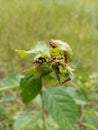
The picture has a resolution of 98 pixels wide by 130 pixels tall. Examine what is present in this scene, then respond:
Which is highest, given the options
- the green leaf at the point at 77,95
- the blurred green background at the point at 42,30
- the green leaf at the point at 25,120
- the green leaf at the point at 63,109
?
the blurred green background at the point at 42,30

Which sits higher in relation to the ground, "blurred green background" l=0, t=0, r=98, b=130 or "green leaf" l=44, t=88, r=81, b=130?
"blurred green background" l=0, t=0, r=98, b=130

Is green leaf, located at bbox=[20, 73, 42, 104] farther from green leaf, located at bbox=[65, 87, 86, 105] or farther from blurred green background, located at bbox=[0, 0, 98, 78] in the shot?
blurred green background, located at bbox=[0, 0, 98, 78]

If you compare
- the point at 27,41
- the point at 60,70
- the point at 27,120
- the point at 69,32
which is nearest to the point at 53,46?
the point at 60,70

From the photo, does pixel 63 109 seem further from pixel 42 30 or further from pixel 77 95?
pixel 42 30

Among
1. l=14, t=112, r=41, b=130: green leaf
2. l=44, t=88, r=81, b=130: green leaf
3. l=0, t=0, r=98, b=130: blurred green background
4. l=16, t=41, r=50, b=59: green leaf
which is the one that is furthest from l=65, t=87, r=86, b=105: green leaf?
l=0, t=0, r=98, b=130: blurred green background

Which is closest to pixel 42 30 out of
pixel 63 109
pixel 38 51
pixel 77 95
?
pixel 77 95

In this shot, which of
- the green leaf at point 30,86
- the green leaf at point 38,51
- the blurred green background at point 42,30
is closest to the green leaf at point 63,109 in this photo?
the green leaf at point 30,86

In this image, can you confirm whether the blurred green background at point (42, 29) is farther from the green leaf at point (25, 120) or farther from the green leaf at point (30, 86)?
the green leaf at point (30, 86)
